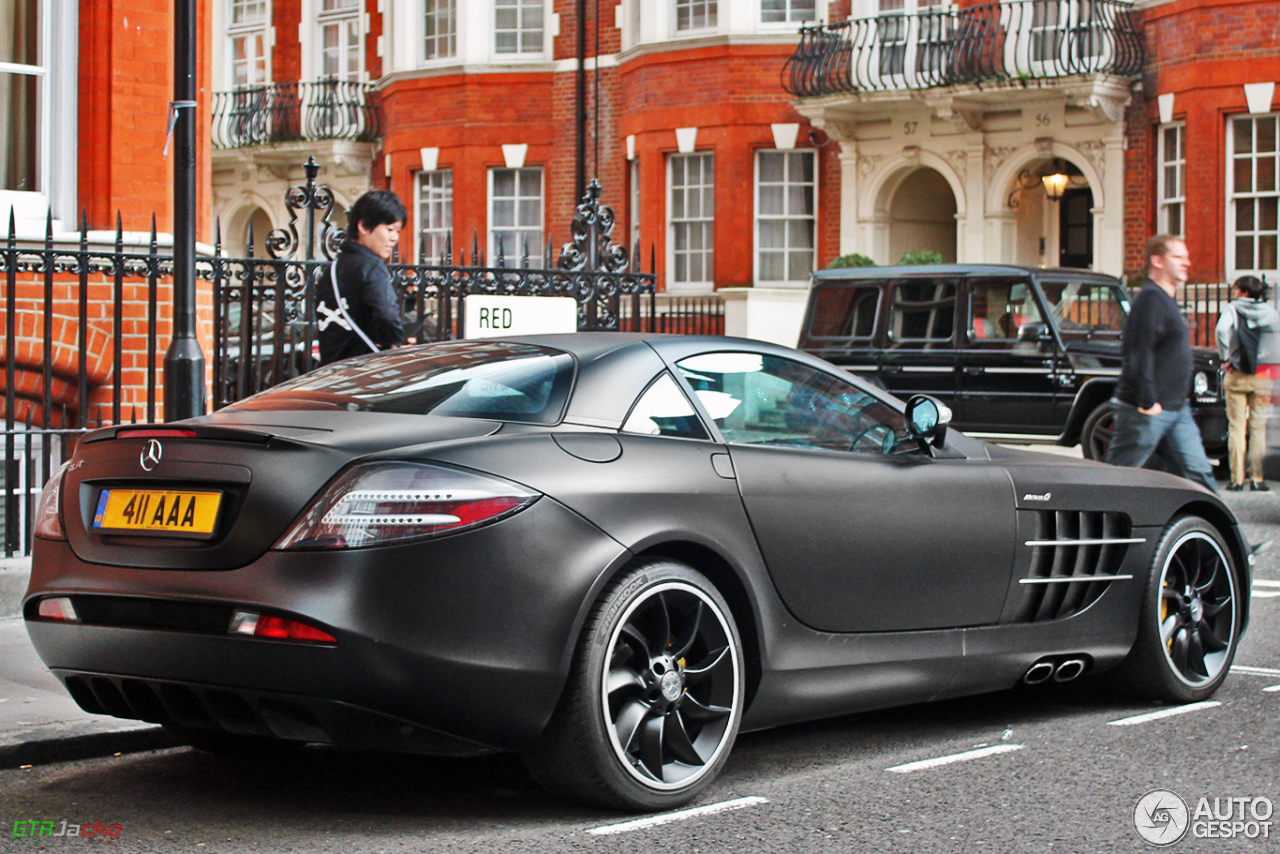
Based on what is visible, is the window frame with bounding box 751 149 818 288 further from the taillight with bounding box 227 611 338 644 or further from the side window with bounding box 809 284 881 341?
the taillight with bounding box 227 611 338 644

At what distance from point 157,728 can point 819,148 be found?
74.8ft

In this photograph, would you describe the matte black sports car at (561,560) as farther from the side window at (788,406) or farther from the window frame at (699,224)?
the window frame at (699,224)

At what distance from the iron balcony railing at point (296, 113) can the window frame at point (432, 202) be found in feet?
6.82

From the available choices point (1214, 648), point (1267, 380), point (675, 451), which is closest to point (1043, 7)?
point (1267, 380)

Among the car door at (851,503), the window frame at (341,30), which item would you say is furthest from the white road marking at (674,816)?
the window frame at (341,30)

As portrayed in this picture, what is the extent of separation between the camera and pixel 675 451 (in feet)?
16.6

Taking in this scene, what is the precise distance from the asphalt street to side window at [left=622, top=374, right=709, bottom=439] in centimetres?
108

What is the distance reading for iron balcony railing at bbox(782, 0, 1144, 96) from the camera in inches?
928

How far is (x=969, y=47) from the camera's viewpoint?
80.6 feet

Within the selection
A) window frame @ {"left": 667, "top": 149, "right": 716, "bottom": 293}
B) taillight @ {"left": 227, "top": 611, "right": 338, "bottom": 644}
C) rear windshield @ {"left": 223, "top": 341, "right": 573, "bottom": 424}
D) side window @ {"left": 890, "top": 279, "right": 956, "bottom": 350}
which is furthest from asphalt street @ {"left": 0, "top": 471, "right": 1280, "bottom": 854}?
window frame @ {"left": 667, "top": 149, "right": 716, "bottom": 293}

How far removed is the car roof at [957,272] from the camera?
15992 millimetres

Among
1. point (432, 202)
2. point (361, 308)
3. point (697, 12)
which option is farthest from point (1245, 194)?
point (361, 308)

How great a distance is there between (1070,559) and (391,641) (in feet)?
9.06

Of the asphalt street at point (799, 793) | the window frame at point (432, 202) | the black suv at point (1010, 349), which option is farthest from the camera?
the window frame at point (432, 202)
